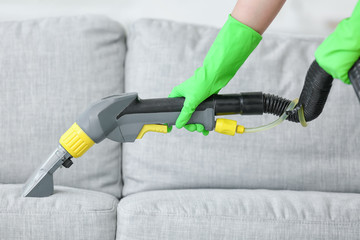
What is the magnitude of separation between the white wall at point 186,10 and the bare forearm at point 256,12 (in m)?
0.73

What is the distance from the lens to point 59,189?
134 cm

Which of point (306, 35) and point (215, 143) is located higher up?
point (306, 35)

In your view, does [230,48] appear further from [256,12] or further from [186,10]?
[186,10]

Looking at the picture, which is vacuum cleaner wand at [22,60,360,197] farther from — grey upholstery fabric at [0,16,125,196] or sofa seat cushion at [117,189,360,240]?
grey upholstery fabric at [0,16,125,196]

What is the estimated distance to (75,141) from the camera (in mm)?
1104

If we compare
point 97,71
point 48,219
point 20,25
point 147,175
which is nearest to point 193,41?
point 97,71

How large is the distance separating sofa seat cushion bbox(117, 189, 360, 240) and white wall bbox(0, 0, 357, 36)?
2.50 feet

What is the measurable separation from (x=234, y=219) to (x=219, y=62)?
17.2 inches

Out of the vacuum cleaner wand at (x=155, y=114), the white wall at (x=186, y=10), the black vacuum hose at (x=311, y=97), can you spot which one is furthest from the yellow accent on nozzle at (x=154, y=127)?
the white wall at (x=186, y=10)

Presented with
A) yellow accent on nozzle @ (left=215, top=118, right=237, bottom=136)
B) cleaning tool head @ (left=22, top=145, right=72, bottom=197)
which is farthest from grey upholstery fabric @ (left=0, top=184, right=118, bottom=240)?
yellow accent on nozzle @ (left=215, top=118, right=237, bottom=136)

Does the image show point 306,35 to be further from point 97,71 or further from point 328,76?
point 328,76

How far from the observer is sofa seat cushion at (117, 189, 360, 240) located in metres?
1.21

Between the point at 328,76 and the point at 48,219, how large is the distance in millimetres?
806

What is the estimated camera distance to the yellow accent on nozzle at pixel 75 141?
1.09 metres
